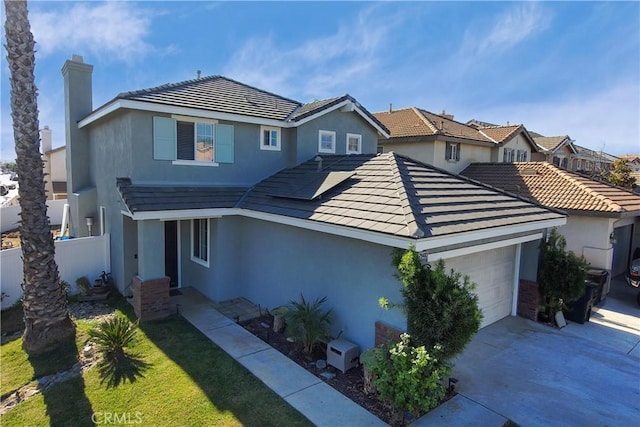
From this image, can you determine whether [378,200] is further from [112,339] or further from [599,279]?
[599,279]

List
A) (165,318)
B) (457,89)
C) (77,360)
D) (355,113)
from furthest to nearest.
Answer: (457,89), (355,113), (165,318), (77,360)

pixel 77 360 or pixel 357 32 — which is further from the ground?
pixel 357 32

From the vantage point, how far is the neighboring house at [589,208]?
1361cm

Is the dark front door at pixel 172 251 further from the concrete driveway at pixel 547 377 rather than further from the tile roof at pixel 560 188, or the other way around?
the tile roof at pixel 560 188

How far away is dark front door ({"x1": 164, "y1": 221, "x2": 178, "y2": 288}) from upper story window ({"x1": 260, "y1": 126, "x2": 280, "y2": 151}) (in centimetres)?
444

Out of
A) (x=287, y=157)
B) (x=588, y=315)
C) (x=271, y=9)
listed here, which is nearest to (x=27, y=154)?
(x=287, y=157)

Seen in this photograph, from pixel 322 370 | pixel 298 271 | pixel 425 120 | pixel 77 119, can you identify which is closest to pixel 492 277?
pixel 298 271

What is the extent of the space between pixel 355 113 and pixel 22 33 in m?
11.3

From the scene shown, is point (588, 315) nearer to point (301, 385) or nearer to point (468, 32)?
point (301, 385)

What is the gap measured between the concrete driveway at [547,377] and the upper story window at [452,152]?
1322 centimetres

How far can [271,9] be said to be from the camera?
43.5ft

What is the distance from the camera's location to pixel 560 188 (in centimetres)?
1623

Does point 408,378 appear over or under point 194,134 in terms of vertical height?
under

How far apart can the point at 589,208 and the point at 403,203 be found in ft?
33.6
